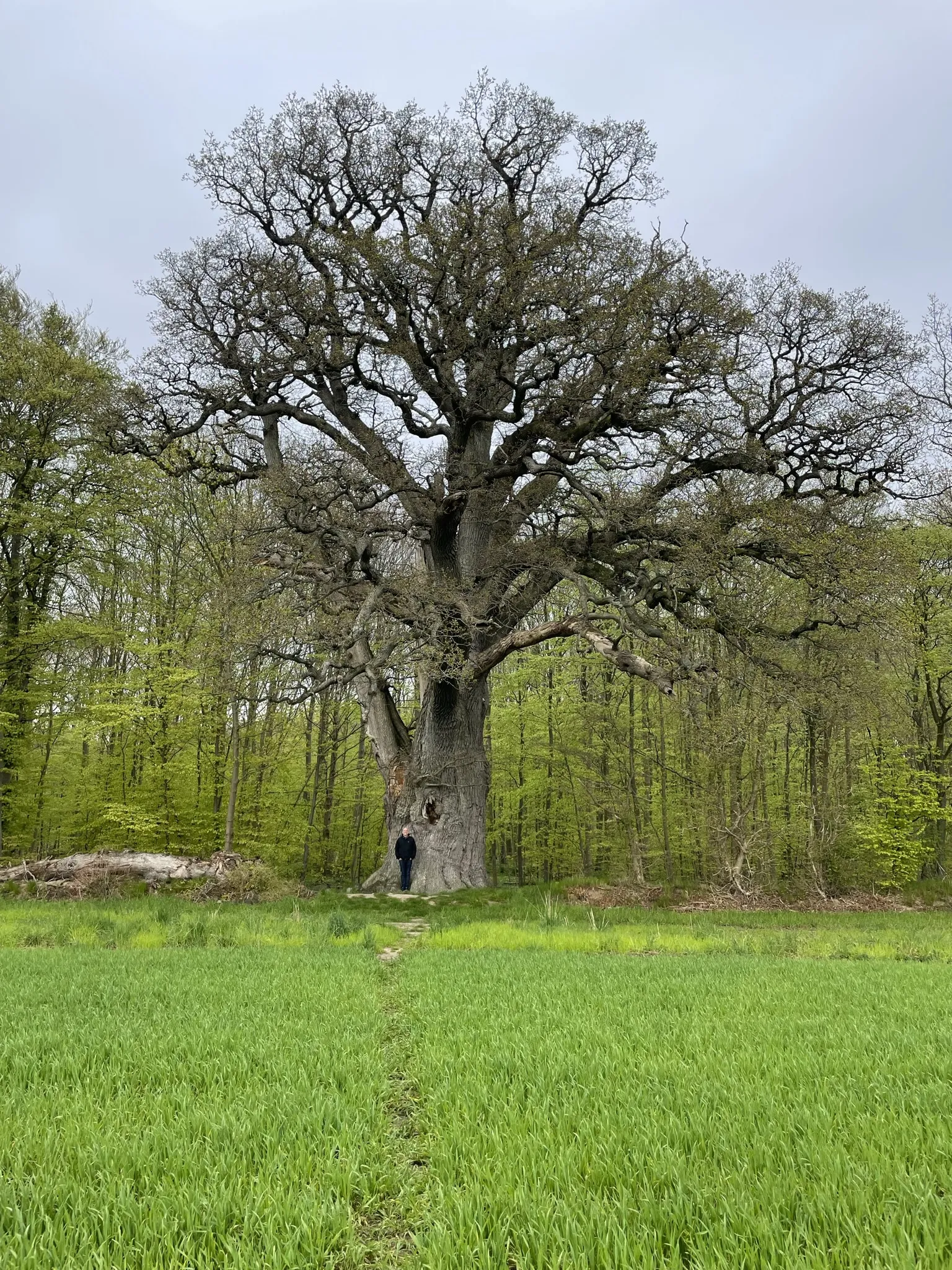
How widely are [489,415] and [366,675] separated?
6098 millimetres

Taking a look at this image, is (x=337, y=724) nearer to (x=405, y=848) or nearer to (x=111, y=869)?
(x=405, y=848)

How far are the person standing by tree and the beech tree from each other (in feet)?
0.76

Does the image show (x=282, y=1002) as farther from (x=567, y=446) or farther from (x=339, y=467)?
(x=567, y=446)

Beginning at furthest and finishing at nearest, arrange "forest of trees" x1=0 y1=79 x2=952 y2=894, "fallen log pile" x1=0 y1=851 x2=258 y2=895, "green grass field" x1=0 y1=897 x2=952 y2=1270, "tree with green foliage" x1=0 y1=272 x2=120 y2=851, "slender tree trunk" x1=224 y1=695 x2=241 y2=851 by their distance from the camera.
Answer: "tree with green foliage" x1=0 y1=272 x2=120 y2=851 → "slender tree trunk" x1=224 y1=695 x2=241 y2=851 → "fallen log pile" x1=0 y1=851 x2=258 y2=895 → "forest of trees" x1=0 y1=79 x2=952 y2=894 → "green grass field" x1=0 y1=897 x2=952 y2=1270

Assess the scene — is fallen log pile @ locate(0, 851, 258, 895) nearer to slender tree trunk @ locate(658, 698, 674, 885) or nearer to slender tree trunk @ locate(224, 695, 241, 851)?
slender tree trunk @ locate(224, 695, 241, 851)

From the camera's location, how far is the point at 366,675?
53.1 ft

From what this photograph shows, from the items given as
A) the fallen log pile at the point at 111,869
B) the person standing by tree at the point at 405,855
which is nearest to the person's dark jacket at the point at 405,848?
the person standing by tree at the point at 405,855

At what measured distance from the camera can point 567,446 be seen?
15461 mm

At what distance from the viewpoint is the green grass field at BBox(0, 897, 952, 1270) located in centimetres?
213

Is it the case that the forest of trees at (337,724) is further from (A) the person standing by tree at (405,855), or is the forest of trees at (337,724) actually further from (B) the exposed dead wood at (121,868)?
(A) the person standing by tree at (405,855)

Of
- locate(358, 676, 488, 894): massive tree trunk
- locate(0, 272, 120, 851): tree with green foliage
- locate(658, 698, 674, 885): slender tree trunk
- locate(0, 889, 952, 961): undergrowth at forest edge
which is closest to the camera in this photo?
locate(0, 889, 952, 961): undergrowth at forest edge

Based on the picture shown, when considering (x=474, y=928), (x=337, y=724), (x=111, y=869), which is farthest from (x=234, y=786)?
(x=474, y=928)

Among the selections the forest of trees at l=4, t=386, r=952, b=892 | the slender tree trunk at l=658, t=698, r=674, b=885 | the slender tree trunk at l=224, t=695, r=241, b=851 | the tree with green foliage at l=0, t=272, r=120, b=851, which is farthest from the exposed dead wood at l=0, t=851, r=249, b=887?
the slender tree trunk at l=658, t=698, r=674, b=885

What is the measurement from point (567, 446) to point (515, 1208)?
14.5 metres
